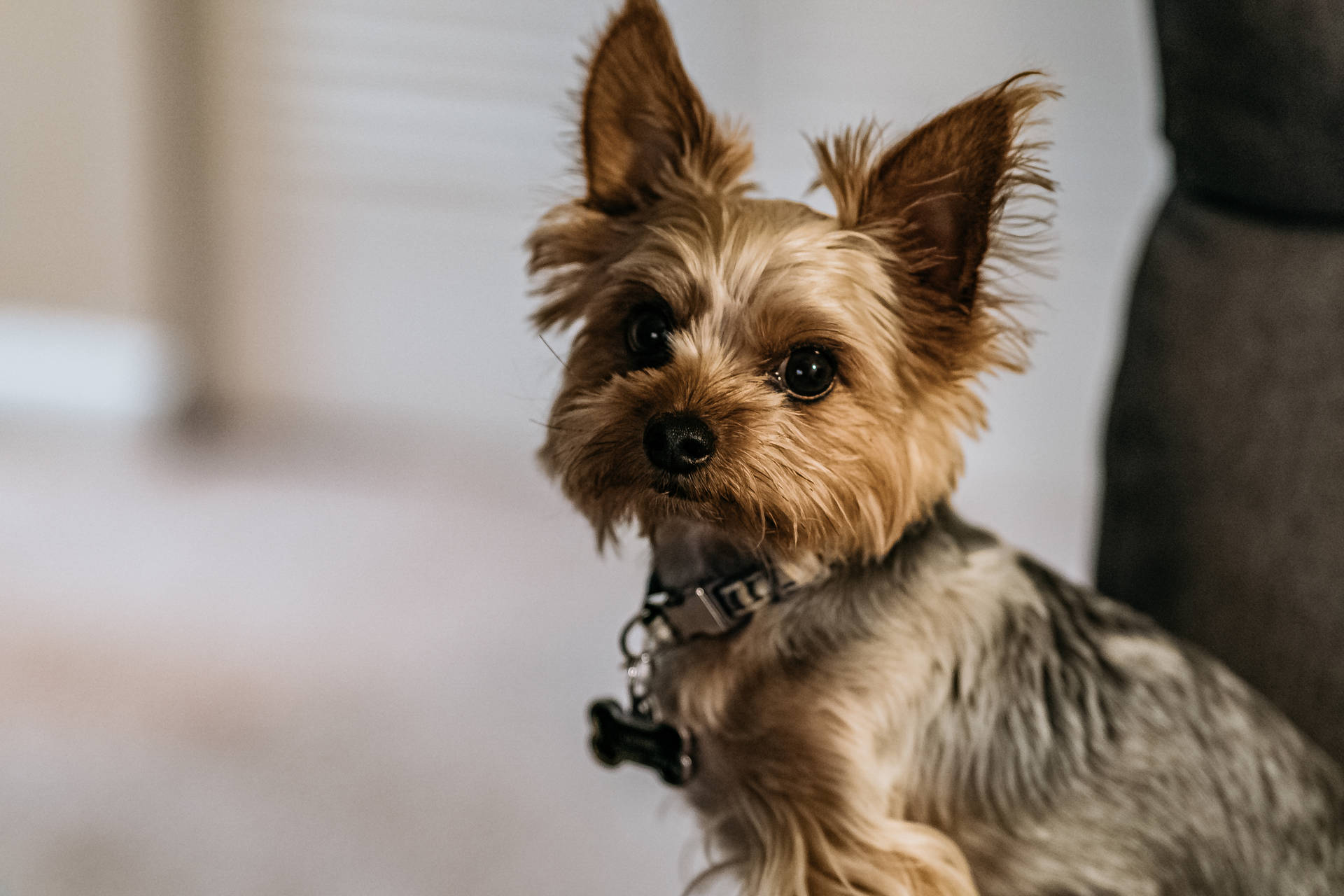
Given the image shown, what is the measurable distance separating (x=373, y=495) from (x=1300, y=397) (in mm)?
2549

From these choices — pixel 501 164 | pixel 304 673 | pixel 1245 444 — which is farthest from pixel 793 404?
pixel 501 164

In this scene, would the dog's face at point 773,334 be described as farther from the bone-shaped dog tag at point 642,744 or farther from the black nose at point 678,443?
the bone-shaped dog tag at point 642,744

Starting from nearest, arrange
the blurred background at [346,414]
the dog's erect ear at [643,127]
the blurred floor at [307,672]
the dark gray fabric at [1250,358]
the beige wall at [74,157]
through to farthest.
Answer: the dog's erect ear at [643,127] < the dark gray fabric at [1250,358] < the blurred floor at [307,672] < the blurred background at [346,414] < the beige wall at [74,157]

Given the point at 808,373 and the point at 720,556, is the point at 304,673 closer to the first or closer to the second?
the point at 720,556

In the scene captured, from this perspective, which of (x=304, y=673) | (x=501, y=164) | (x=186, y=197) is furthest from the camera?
(x=186, y=197)

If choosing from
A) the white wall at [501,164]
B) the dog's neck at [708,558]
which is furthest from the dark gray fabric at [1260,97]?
the white wall at [501,164]

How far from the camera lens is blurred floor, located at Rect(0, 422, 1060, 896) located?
6.57ft

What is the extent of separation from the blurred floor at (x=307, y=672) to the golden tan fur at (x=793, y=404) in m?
0.24

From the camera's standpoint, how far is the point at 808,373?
1.10 m

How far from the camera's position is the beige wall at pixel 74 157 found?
10.5 ft

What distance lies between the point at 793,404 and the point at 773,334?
0.23ft

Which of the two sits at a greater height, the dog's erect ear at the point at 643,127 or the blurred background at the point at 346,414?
the dog's erect ear at the point at 643,127

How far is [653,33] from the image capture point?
107 cm

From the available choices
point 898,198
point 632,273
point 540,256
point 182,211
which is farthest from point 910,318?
point 182,211
